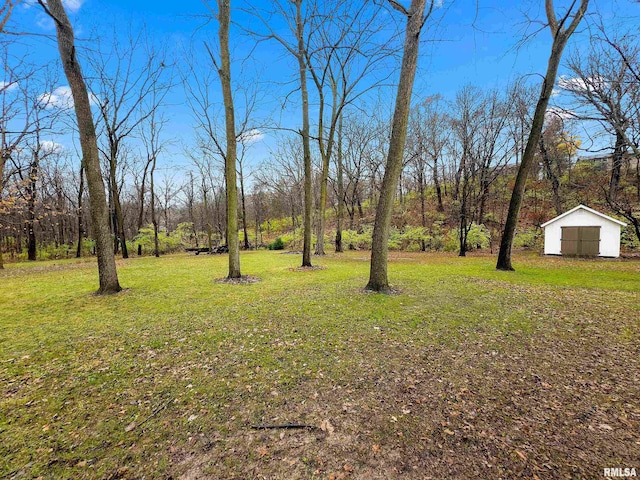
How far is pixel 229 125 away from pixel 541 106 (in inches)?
378

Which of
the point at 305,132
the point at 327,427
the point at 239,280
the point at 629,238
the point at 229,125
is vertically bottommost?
the point at 327,427

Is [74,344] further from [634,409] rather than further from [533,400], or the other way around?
[634,409]

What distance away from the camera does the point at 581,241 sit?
13.3 meters

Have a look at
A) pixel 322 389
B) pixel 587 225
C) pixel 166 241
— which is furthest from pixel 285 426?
pixel 166 241

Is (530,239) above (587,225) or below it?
below

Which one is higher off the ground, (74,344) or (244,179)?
(244,179)

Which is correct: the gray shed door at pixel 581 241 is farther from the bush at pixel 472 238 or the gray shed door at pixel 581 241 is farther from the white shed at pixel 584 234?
the bush at pixel 472 238

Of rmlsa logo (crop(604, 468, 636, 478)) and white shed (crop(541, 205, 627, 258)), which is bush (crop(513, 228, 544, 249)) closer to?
white shed (crop(541, 205, 627, 258))

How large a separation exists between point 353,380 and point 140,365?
7.84 feet

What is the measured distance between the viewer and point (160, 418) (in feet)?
7.51

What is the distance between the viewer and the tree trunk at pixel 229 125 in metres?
7.72

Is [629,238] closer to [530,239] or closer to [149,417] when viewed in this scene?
[530,239]

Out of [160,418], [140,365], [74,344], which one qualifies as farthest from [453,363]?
[74,344]

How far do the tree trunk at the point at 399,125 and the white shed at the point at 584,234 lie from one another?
12697 millimetres
